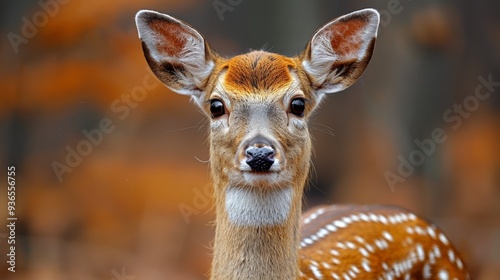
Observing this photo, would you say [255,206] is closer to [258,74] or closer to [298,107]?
[298,107]

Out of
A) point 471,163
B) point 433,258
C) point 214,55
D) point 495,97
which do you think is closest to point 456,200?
point 471,163

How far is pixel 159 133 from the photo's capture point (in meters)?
8.93

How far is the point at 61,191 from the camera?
347 inches

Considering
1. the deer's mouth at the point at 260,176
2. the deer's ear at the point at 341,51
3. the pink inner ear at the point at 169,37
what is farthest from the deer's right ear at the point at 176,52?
the deer's mouth at the point at 260,176

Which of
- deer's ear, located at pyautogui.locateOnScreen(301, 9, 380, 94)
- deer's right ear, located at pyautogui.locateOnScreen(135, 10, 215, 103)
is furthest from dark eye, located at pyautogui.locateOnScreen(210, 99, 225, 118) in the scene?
deer's ear, located at pyautogui.locateOnScreen(301, 9, 380, 94)

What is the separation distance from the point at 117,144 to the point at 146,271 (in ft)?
4.15

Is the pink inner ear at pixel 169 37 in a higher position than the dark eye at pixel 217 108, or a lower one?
higher

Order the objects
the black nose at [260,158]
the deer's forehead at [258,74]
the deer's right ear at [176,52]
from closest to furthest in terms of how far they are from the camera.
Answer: the black nose at [260,158]
the deer's forehead at [258,74]
the deer's right ear at [176,52]

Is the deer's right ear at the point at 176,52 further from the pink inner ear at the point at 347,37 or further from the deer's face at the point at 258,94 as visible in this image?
the pink inner ear at the point at 347,37

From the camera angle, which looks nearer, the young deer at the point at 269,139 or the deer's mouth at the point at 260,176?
the deer's mouth at the point at 260,176

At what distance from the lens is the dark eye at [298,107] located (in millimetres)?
4812

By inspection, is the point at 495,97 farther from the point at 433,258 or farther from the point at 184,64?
the point at 184,64

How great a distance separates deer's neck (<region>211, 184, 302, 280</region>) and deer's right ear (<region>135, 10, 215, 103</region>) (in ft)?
2.55

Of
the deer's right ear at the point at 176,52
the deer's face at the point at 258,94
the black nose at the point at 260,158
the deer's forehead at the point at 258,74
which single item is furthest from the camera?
the deer's right ear at the point at 176,52
